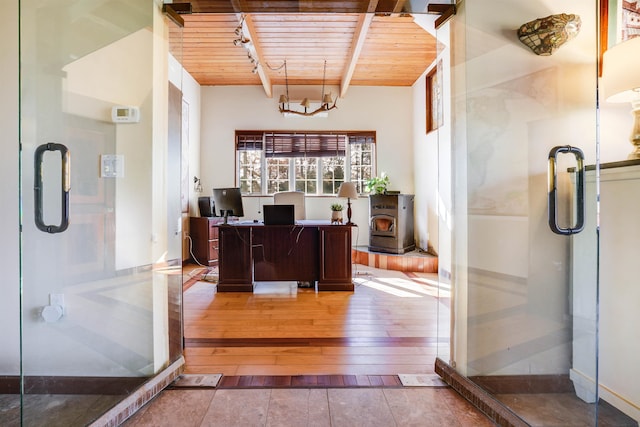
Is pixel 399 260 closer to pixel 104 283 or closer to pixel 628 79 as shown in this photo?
pixel 628 79

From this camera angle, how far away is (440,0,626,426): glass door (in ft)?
5.47

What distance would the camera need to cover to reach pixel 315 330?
2.65m

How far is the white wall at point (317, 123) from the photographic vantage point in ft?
20.4

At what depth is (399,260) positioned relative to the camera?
507 cm

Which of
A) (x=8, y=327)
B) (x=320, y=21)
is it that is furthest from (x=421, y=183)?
(x=8, y=327)

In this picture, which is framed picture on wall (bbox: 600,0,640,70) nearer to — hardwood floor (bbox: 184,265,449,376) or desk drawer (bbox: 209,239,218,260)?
hardwood floor (bbox: 184,265,449,376)

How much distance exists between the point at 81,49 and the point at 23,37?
279 millimetres

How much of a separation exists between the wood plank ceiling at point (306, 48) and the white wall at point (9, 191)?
1.71 metres

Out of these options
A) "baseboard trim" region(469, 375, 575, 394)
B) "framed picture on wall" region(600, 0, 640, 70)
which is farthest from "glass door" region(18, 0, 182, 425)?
"framed picture on wall" region(600, 0, 640, 70)

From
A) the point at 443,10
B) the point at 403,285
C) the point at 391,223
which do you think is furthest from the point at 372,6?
the point at 391,223

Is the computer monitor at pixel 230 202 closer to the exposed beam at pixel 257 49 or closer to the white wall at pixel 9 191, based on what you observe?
the exposed beam at pixel 257 49

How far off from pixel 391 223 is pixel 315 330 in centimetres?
309

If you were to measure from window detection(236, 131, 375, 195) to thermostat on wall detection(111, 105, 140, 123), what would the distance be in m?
4.58

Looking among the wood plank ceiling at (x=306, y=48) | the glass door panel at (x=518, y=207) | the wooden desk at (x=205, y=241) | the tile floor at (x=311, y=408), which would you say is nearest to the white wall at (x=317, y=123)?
the wood plank ceiling at (x=306, y=48)
